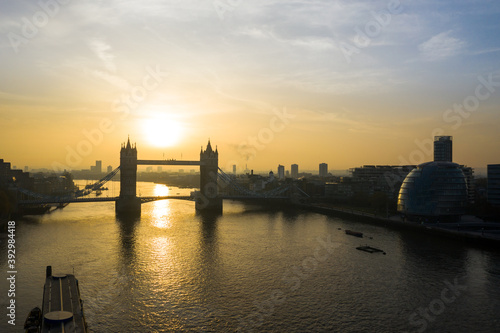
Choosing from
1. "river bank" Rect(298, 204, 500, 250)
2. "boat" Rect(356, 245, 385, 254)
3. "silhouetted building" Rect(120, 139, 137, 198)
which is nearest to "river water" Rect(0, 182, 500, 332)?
"boat" Rect(356, 245, 385, 254)

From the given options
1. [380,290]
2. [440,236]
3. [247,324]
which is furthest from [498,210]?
[247,324]

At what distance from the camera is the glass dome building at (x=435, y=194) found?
210 feet

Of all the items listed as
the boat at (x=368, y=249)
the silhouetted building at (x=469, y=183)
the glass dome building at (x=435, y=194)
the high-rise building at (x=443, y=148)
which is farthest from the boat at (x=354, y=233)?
the high-rise building at (x=443, y=148)

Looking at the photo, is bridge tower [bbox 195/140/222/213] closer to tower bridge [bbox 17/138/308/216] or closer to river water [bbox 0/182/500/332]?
tower bridge [bbox 17/138/308/216]

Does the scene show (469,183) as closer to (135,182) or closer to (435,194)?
(435,194)

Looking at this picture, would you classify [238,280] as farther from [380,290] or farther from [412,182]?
[412,182]

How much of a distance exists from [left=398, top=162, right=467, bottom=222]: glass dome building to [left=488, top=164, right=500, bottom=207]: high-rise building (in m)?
20.1

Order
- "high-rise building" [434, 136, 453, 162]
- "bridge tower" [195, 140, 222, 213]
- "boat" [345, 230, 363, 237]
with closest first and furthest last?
1. "boat" [345, 230, 363, 237]
2. "bridge tower" [195, 140, 222, 213]
3. "high-rise building" [434, 136, 453, 162]

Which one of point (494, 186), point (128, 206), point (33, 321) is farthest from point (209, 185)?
point (33, 321)

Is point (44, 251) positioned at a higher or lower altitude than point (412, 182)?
lower

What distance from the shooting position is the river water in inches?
A: 977

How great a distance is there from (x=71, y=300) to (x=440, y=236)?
51040 millimetres

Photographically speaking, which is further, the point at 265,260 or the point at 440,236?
the point at 440,236

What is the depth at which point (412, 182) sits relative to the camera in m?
67.9
